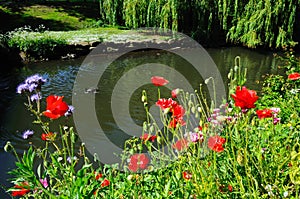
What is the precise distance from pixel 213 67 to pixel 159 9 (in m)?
3.09

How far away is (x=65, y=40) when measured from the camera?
10875 millimetres

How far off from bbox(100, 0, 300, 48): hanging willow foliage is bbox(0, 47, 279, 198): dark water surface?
60 centimetres

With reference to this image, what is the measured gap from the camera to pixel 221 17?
1222 cm

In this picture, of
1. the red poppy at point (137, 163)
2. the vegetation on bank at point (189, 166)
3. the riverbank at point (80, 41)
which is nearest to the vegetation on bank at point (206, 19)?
the riverbank at point (80, 41)

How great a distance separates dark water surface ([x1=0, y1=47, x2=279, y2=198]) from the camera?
18.6 feet

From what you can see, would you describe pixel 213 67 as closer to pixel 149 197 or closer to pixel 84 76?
pixel 84 76

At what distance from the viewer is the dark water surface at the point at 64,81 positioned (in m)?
5.68

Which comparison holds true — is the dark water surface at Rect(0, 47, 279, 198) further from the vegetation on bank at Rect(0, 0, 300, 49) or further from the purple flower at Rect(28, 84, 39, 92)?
the purple flower at Rect(28, 84, 39, 92)

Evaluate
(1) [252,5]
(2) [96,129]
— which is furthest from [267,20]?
(2) [96,129]

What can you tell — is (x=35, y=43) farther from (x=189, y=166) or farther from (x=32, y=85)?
(x=189, y=166)

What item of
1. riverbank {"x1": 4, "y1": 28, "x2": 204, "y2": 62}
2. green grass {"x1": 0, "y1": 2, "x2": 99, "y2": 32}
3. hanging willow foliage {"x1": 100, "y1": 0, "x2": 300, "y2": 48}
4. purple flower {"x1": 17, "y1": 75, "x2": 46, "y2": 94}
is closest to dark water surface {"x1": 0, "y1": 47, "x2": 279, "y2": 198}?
riverbank {"x1": 4, "y1": 28, "x2": 204, "y2": 62}

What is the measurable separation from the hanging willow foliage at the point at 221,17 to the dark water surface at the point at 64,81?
0.60m

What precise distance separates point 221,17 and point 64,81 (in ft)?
20.3

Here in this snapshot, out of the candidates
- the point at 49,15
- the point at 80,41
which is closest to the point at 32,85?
the point at 80,41
